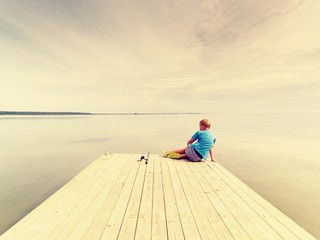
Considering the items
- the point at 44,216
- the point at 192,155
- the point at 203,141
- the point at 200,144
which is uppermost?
the point at 203,141

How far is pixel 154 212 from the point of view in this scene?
3.81 meters

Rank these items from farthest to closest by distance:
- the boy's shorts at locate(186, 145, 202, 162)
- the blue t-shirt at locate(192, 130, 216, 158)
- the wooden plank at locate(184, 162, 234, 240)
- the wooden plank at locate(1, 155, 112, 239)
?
the boy's shorts at locate(186, 145, 202, 162)
the blue t-shirt at locate(192, 130, 216, 158)
the wooden plank at locate(184, 162, 234, 240)
the wooden plank at locate(1, 155, 112, 239)

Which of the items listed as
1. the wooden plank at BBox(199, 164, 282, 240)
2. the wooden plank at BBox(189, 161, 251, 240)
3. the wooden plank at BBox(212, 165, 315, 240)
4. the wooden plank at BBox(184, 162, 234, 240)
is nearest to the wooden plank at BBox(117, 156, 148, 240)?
the wooden plank at BBox(184, 162, 234, 240)

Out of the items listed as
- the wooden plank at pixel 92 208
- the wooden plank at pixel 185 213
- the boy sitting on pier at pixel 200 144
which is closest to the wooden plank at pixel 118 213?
the wooden plank at pixel 92 208

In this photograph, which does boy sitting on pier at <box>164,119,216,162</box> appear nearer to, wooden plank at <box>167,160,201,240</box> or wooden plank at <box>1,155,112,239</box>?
wooden plank at <box>167,160,201,240</box>

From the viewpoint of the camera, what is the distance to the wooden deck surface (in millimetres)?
3162

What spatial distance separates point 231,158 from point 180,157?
20.7 ft

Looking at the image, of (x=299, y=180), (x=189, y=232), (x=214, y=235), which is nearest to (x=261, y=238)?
(x=214, y=235)

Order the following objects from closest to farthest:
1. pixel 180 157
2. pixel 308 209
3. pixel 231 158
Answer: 1. pixel 308 209
2. pixel 180 157
3. pixel 231 158

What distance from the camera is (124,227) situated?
3.29 m

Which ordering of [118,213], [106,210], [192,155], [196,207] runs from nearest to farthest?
[118,213] < [106,210] < [196,207] < [192,155]

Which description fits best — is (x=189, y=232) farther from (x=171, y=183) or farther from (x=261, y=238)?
(x=171, y=183)

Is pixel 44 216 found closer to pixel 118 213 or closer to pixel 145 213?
pixel 118 213

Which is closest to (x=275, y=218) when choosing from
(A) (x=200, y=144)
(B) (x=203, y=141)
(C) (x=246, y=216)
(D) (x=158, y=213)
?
(C) (x=246, y=216)
